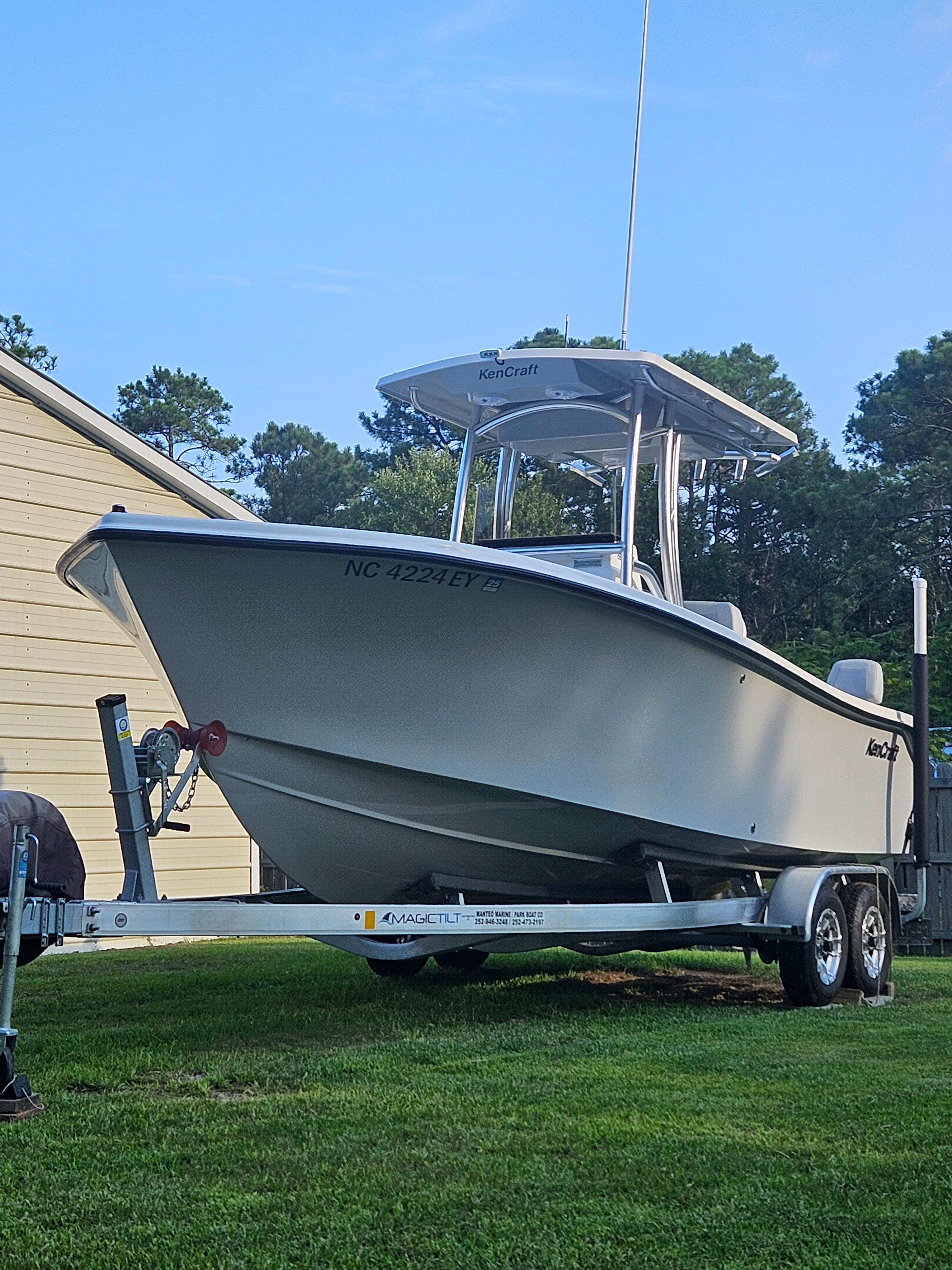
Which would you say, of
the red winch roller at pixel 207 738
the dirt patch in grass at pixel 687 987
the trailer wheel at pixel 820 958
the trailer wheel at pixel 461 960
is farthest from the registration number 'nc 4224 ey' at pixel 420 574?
the trailer wheel at pixel 461 960

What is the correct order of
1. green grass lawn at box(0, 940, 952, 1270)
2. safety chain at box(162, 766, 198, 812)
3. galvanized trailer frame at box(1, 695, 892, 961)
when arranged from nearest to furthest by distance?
green grass lawn at box(0, 940, 952, 1270) → galvanized trailer frame at box(1, 695, 892, 961) → safety chain at box(162, 766, 198, 812)

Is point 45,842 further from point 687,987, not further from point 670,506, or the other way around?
point 687,987

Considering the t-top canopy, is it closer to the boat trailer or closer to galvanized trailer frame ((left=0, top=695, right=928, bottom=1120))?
the boat trailer

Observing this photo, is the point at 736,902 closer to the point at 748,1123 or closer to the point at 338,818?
the point at 338,818

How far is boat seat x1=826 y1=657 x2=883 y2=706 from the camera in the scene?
8.03 metres

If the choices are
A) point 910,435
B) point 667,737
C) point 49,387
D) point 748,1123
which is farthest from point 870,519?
point 748,1123

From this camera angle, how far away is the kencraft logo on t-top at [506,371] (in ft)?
22.9

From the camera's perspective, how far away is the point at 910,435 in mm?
37031

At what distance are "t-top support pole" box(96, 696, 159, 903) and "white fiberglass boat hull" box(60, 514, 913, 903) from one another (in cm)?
A: 42

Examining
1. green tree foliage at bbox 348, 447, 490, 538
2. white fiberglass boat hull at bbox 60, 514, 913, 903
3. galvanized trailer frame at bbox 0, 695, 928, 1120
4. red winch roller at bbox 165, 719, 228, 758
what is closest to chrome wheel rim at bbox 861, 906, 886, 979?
galvanized trailer frame at bbox 0, 695, 928, 1120

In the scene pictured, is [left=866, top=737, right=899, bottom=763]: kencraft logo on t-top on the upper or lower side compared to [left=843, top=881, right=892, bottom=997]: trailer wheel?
upper

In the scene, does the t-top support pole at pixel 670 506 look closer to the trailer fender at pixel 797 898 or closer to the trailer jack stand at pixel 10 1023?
the trailer fender at pixel 797 898

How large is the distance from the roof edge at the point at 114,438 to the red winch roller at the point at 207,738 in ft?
15.3

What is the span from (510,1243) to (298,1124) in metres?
1.25
